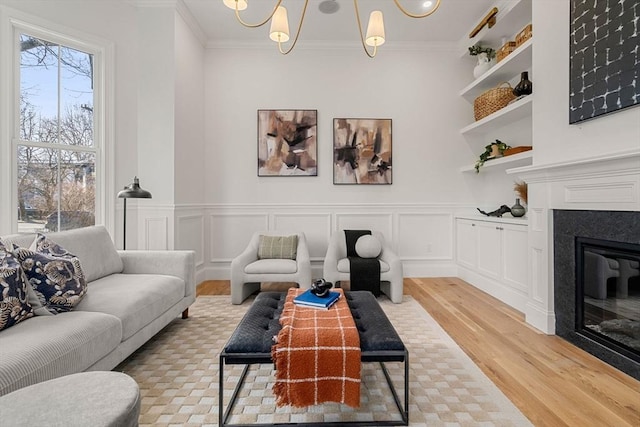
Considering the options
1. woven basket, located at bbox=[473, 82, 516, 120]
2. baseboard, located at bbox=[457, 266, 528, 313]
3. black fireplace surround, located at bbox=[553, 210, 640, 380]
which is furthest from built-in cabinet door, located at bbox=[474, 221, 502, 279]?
woven basket, located at bbox=[473, 82, 516, 120]

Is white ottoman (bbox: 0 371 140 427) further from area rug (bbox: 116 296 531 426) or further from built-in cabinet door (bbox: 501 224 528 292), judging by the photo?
built-in cabinet door (bbox: 501 224 528 292)

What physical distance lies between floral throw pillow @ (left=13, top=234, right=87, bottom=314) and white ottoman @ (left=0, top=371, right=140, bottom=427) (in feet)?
3.15

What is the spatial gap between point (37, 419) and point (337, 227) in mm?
3834

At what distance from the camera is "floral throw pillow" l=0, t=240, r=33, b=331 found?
61.7 inches

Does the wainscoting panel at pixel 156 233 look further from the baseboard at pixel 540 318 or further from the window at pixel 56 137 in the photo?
the baseboard at pixel 540 318

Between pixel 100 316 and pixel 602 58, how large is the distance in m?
3.44

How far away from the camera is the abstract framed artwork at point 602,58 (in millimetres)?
1942

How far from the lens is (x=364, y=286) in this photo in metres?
3.51

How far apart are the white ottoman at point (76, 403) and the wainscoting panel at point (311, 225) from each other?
11.4 ft

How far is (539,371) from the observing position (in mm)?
2055

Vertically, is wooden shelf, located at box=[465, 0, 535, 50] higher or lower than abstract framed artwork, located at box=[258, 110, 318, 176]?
higher

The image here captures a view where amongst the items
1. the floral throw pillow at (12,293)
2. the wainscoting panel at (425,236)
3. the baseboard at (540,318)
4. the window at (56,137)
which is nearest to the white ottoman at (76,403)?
the floral throw pillow at (12,293)

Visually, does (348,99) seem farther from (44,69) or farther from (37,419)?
(37,419)

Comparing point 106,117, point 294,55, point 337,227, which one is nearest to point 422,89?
point 294,55
